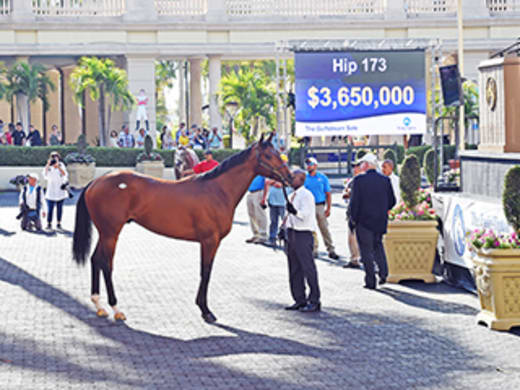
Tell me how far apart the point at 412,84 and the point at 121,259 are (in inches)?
866

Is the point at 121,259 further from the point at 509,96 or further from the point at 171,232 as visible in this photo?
the point at 509,96

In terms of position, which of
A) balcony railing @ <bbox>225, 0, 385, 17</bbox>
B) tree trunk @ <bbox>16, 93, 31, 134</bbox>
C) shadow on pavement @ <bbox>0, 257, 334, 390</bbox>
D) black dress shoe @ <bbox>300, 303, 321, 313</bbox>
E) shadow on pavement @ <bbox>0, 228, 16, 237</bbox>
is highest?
balcony railing @ <bbox>225, 0, 385, 17</bbox>

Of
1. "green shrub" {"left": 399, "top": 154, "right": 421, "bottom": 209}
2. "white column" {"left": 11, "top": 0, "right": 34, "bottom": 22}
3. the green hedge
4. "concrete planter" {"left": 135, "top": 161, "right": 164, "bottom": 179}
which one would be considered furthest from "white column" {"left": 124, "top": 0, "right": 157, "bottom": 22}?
"green shrub" {"left": 399, "top": 154, "right": 421, "bottom": 209}

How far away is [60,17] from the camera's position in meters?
45.2

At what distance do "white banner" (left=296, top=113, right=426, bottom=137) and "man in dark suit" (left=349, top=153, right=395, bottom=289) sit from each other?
853 inches

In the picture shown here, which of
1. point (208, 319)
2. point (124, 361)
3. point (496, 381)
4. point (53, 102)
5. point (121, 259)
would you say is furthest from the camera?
point (53, 102)

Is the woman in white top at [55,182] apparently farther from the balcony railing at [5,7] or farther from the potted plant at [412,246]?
the balcony railing at [5,7]

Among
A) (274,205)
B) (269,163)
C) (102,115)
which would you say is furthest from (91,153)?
(269,163)

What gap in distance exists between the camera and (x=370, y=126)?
37.1 m

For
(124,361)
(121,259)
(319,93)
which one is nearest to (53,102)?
(319,93)

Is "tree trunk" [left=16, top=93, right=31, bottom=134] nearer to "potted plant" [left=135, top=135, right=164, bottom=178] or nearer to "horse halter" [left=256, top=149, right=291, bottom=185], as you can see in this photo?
"potted plant" [left=135, top=135, right=164, bottom=178]

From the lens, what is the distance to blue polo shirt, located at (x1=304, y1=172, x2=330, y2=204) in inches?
701

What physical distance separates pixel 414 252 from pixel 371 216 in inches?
41.5

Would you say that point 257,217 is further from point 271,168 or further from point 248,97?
point 248,97
